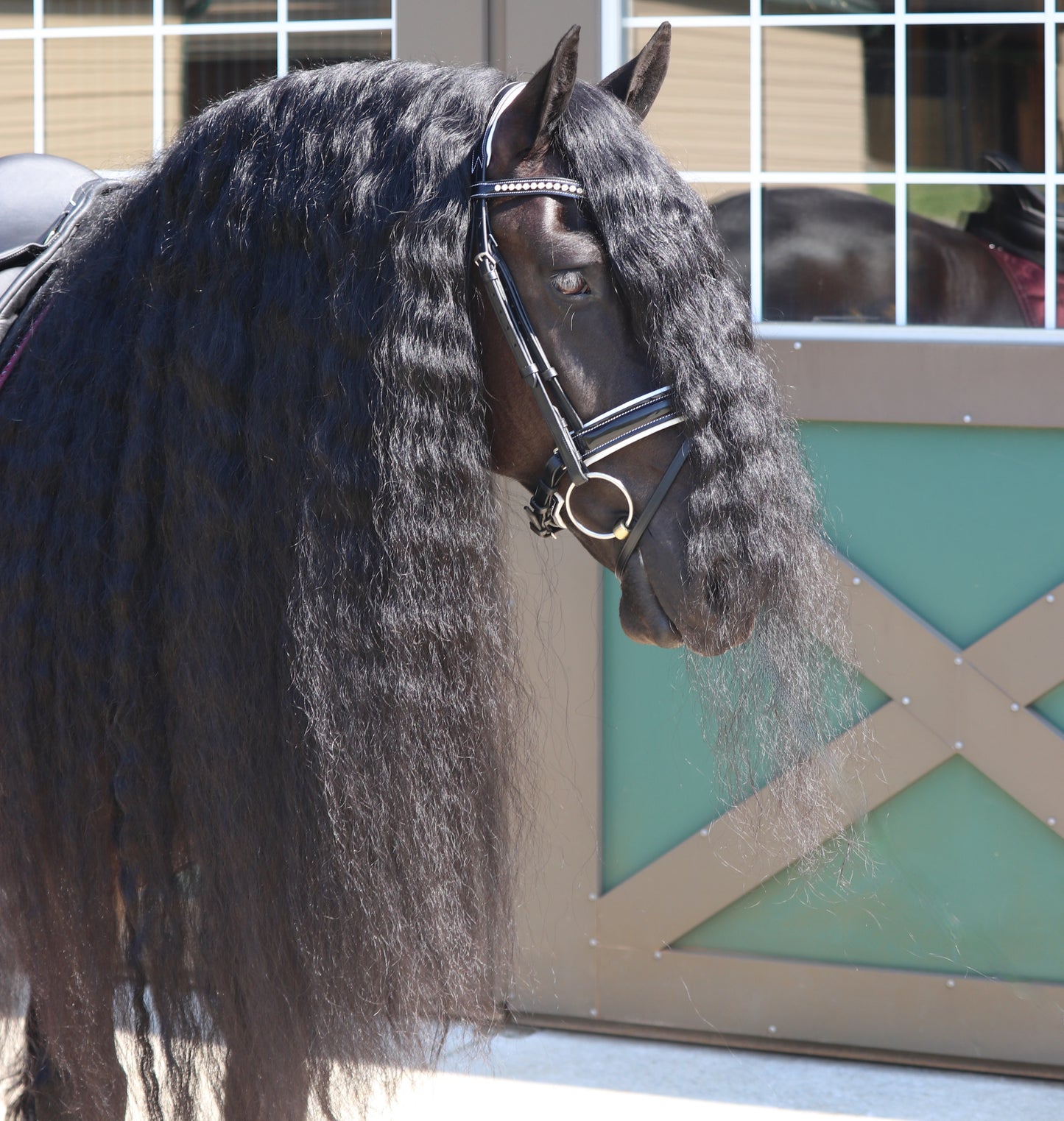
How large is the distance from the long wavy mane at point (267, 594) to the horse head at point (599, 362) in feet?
0.19

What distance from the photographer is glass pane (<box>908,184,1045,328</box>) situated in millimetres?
2742

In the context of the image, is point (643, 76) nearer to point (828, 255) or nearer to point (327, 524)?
point (327, 524)

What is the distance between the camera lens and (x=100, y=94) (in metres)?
3.23

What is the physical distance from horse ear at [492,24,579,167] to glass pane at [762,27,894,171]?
5.39 feet

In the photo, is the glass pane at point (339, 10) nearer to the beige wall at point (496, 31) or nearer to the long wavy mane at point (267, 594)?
the beige wall at point (496, 31)

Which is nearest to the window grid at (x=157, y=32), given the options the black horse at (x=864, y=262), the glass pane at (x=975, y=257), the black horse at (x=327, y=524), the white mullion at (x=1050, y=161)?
the black horse at (x=864, y=262)

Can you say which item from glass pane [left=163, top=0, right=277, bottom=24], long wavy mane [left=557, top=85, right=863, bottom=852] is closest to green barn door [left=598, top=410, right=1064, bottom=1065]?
long wavy mane [left=557, top=85, right=863, bottom=852]

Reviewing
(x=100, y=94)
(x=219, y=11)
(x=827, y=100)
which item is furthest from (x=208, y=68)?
(x=827, y=100)

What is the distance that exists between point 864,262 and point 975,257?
0.25 metres

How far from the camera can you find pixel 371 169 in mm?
1322

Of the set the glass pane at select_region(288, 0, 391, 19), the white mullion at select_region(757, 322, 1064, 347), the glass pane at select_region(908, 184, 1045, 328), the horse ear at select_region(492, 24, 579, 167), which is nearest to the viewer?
the horse ear at select_region(492, 24, 579, 167)

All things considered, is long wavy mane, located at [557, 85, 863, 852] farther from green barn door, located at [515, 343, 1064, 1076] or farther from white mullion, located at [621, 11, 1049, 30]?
white mullion, located at [621, 11, 1049, 30]

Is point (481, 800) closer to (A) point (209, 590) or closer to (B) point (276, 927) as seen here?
(B) point (276, 927)

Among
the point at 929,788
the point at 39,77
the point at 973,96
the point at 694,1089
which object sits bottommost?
the point at 694,1089
